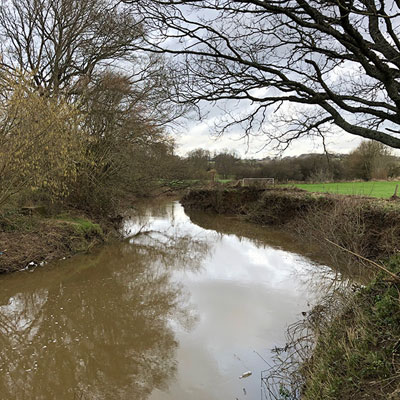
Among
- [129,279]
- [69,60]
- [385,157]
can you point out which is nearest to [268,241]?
[129,279]

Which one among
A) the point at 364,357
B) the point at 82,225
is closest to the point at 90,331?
→ the point at 364,357

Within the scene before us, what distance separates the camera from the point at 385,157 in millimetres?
32438

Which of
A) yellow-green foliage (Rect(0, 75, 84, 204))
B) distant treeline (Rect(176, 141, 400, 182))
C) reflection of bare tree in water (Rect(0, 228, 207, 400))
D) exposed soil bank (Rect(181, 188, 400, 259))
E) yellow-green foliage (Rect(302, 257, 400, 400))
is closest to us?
yellow-green foliage (Rect(302, 257, 400, 400))

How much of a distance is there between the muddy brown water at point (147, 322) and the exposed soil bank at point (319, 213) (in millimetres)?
1499

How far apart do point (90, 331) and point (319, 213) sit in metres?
8.57

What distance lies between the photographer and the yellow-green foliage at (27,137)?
24.6ft

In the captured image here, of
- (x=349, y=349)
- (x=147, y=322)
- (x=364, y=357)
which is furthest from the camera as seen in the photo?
(x=147, y=322)

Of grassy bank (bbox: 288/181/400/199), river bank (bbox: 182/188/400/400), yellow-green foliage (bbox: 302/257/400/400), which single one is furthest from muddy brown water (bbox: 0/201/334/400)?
grassy bank (bbox: 288/181/400/199)

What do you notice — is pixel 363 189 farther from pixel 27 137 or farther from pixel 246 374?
pixel 27 137

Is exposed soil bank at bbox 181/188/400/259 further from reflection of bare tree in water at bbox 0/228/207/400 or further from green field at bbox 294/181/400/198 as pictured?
reflection of bare tree in water at bbox 0/228/207/400

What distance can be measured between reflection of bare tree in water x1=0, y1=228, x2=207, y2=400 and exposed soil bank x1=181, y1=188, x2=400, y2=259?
4064mm

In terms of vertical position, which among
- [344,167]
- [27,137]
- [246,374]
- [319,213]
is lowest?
[246,374]

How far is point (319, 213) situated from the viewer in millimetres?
11250

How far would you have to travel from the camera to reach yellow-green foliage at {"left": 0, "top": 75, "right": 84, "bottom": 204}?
750cm
